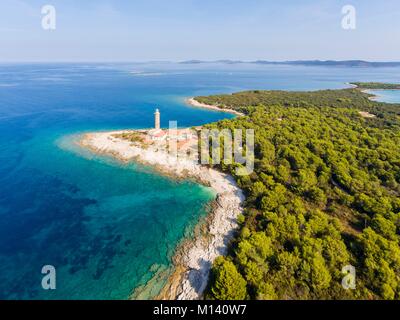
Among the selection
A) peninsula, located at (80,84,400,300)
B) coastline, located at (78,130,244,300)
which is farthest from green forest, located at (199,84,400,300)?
coastline, located at (78,130,244,300)

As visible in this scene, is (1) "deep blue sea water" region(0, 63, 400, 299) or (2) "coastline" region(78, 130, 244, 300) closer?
(2) "coastline" region(78, 130, 244, 300)

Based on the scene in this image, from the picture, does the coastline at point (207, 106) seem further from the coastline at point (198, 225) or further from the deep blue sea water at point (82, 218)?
the deep blue sea water at point (82, 218)

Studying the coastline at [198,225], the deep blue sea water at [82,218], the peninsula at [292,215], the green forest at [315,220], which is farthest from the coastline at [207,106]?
the deep blue sea water at [82,218]

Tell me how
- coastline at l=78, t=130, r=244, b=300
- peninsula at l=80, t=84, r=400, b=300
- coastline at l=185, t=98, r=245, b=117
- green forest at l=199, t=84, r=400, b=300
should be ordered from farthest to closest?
coastline at l=185, t=98, r=245, b=117 < coastline at l=78, t=130, r=244, b=300 < peninsula at l=80, t=84, r=400, b=300 < green forest at l=199, t=84, r=400, b=300

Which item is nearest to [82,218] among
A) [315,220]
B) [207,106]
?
[315,220]

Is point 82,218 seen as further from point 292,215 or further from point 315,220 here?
point 315,220

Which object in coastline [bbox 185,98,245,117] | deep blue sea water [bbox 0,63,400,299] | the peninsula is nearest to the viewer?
the peninsula

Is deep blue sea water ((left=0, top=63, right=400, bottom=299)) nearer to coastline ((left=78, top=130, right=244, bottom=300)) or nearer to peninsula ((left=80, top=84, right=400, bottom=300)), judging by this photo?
coastline ((left=78, top=130, right=244, bottom=300))
